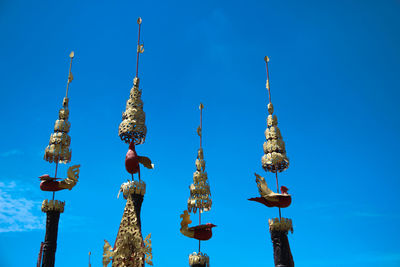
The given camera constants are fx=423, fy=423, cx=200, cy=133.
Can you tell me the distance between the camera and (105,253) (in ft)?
47.1

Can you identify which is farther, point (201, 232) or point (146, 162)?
point (201, 232)

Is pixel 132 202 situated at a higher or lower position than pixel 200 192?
lower

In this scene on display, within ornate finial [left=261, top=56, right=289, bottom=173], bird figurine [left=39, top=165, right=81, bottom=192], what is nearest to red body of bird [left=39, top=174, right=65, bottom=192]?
bird figurine [left=39, top=165, right=81, bottom=192]

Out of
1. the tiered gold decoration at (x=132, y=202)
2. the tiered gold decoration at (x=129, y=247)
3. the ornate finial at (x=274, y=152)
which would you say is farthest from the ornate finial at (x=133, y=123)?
the ornate finial at (x=274, y=152)

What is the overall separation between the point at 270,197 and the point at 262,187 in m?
0.51

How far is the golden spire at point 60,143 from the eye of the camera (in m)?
19.6

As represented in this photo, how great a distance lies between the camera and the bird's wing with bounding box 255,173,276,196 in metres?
16.5

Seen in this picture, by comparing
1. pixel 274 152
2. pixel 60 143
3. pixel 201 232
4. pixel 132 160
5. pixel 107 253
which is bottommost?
pixel 107 253

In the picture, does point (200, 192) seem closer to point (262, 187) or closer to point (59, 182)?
point (262, 187)

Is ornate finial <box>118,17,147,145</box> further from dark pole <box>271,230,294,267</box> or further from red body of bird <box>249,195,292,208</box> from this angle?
dark pole <box>271,230,294,267</box>

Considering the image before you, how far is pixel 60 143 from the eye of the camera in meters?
19.9

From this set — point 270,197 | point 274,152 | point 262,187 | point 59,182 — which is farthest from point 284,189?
point 59,182

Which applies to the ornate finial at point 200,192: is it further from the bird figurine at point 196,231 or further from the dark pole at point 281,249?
the dark pole at point 281,249

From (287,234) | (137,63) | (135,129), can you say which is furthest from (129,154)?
(287,234)
